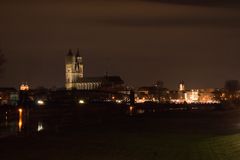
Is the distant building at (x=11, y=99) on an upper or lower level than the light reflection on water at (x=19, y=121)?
upper

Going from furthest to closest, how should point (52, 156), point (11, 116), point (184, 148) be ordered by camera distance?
point (11, 116) → point (184, 148) → point (52, 156)

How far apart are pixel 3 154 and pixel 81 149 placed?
3.21 meters

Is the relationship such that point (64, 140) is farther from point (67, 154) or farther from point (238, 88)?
point (238, 88)

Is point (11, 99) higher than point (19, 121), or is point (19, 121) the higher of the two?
point (11, 99)

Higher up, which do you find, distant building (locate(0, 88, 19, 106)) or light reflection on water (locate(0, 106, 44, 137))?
distant building (locate(0, 88, 19, 106))

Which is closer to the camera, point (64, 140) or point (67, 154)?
point (67, 154)

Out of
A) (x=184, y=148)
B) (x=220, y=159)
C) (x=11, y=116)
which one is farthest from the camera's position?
(x=11, y=116)

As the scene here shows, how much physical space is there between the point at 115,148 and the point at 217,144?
172 inches

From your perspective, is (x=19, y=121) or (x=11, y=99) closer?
(x=19, y=121)

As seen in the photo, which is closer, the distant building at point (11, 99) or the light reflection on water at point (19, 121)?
the light reflection on water at point (19, 121)

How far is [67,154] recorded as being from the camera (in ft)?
63.7

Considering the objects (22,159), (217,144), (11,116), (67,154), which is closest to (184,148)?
(217,144)

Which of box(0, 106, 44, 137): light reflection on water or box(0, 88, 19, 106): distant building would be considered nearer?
box(0, 106, 44, 137): light reflection on water

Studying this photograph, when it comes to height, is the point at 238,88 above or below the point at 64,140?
above
